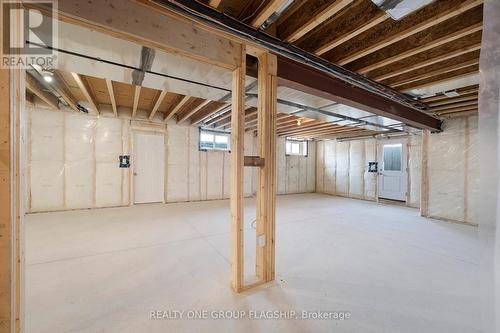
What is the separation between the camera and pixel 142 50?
1.67 meters

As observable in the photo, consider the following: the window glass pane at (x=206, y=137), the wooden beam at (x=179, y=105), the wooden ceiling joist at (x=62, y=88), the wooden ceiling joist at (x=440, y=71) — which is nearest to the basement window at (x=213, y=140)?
the window glass pane at (x=206, y=137)

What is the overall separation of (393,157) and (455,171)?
208 cm

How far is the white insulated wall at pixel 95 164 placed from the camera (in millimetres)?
4301

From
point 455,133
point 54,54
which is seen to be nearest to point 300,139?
point 455,133


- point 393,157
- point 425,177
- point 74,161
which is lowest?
point 425,177

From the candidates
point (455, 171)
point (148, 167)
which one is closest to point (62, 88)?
point (148, 167)

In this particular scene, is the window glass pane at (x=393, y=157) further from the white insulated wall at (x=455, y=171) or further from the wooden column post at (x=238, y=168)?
the wooden column post at (x=238, y=168)

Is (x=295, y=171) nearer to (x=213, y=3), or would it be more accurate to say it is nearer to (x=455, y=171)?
(x=455, y=171)

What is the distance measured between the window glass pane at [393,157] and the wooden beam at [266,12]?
21.0 feet

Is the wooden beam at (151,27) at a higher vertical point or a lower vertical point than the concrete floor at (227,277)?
higher

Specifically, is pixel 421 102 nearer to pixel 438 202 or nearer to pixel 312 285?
pixel 438 202

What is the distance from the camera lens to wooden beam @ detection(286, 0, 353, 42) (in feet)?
4.90

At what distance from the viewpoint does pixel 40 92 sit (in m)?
3.42

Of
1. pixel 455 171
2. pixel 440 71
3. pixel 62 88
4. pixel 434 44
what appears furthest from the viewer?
pixel 455 171
